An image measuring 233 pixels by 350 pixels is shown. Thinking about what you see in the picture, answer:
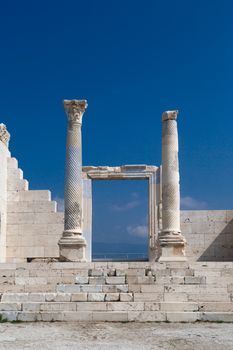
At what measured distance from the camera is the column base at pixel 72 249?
22.3 m

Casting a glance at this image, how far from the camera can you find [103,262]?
66.9 feet

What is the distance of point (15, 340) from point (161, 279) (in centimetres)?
685

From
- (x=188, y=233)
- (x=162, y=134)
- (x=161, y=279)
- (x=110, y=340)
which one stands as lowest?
(x=110, y=340)

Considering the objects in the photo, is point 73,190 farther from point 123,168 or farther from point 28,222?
point 123,168

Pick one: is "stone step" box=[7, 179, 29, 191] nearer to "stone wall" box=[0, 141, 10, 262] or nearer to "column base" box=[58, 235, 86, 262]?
"stone wall" box=[0, 141, 10, 262]

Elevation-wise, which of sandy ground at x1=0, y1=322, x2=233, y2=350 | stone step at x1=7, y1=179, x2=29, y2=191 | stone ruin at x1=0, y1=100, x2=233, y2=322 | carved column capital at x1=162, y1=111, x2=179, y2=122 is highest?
carved column capital at x1=162, y1=111, x2=179, y2=122

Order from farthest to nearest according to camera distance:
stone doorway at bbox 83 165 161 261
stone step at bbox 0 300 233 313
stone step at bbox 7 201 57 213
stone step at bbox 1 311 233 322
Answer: stone doorway at bbox 83 165 161 261 < stone step at bbox 7 201 57 213 < stone step at bbox 0 300 233 313 < stone step at bbox 1 311 233 322

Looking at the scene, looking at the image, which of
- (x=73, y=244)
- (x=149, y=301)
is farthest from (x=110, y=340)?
(x=73, y=244)

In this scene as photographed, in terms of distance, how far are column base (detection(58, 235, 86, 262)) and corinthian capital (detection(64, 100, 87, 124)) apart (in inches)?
210

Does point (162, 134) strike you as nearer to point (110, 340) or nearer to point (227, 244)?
point (227, 244)

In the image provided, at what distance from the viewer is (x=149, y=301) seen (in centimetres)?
1750

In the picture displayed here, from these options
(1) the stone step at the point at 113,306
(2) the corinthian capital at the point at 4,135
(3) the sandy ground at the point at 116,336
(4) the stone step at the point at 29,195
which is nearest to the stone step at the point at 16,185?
(4) the stone step at the point at 29,195

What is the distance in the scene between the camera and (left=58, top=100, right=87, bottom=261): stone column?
73.5ft

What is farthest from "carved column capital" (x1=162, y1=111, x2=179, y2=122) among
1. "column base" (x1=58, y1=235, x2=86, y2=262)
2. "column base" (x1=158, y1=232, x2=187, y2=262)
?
"column base" (x1=58, y1=235, x2=86, y2=262)
